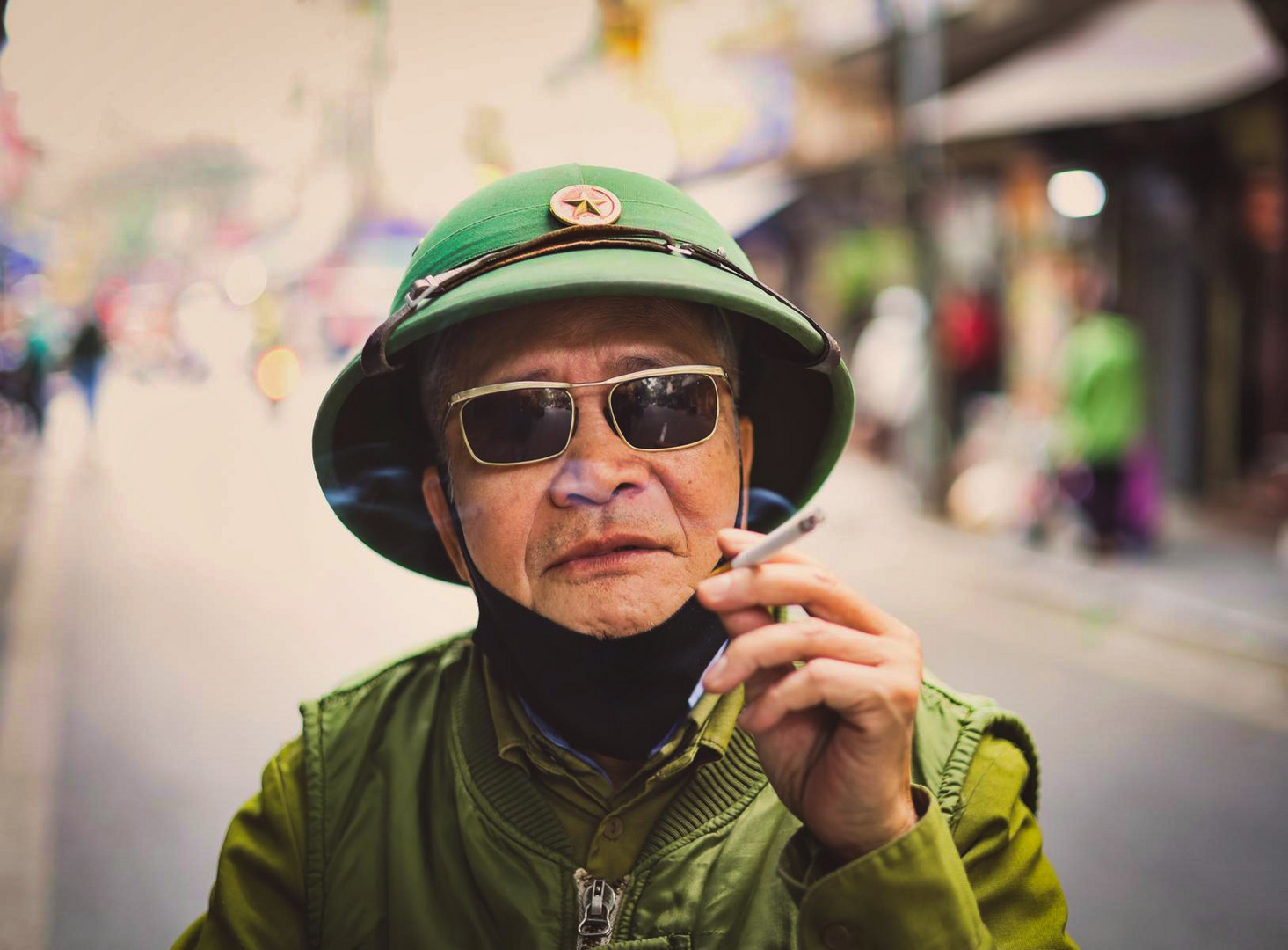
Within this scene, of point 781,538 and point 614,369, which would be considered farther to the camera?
point 614,369

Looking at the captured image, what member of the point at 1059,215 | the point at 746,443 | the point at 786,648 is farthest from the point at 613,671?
the point at 1059,215

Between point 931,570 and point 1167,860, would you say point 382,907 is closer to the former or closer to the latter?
point 1167,860

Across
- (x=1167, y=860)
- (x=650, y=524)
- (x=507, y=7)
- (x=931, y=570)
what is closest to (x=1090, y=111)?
(x=931, y=570)

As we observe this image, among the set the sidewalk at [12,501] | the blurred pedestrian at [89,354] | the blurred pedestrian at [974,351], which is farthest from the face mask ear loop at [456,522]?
the blurred pedestrian at [974,351]

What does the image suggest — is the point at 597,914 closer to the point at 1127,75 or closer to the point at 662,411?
the point at 662,411

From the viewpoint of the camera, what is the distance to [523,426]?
1.34 metres

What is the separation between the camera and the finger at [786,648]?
1.05 m

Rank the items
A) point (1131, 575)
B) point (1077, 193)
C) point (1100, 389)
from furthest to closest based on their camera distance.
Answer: point (1077, 193) → point (1100, 389) → point (1131, 575)

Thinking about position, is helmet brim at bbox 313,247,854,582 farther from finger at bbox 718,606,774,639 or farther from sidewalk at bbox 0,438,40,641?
sidewalk at bbox 0,438,40,641

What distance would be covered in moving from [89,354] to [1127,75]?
7128 millimetres

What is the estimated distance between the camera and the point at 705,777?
1366 millimetres

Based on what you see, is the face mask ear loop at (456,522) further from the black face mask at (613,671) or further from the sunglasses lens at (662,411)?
the sunglasses lens at (662,411)

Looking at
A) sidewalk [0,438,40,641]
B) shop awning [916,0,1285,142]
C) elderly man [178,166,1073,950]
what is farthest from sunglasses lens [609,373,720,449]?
shop awning [916,0,1285,142]

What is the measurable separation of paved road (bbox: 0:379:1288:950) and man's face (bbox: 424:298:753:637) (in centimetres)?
47
